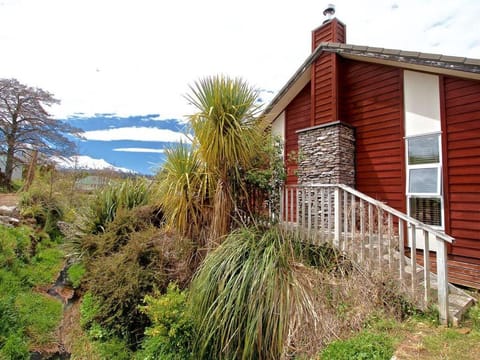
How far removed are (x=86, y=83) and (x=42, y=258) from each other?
23.7 ft

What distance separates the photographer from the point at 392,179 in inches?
202

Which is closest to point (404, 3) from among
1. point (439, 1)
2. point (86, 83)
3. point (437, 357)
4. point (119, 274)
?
point (439, 1)

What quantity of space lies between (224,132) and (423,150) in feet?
12.6

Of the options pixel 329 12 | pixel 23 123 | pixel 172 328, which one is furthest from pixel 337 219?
pixel 23 123

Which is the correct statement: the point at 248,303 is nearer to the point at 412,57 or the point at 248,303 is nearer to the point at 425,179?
the point at 425,179

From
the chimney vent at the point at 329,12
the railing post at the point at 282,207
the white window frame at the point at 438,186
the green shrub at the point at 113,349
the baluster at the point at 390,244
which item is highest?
the chimney vent at the point at 329,12

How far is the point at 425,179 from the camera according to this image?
15.4ft

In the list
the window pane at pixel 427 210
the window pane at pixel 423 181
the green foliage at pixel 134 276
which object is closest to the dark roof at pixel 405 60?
the window pane at pixel 423 181

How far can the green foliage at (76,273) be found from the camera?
4.86m

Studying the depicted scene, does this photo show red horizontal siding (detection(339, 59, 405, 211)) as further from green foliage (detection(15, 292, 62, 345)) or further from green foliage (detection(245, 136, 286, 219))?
green foliage (detection(15, 292, 62, 345))

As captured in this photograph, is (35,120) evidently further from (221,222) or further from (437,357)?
(437,357)

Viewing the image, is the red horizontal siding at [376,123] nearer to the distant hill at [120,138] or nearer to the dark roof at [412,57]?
the dark roof at [412,57]

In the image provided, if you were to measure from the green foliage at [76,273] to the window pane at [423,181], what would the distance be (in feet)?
22.0

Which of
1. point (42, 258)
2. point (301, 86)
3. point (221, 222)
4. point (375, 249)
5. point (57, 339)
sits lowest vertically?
point (57, 339)
